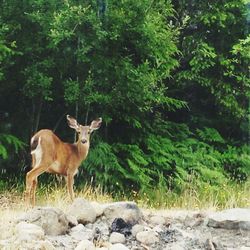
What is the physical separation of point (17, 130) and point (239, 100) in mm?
4951

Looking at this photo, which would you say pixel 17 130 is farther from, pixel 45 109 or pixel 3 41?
pixel 3 41

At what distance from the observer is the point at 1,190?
11.6 metres

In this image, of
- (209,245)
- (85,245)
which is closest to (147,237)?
(209,245)

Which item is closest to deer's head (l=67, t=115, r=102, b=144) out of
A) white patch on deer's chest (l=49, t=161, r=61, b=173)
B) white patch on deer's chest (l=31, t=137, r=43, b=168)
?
white patch on deer's chest (l=49, t=161, r=61, b=173)

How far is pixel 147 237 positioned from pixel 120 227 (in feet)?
1.30

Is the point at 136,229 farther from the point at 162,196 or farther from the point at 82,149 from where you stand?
the point at 162,196

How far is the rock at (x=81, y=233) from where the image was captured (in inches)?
300

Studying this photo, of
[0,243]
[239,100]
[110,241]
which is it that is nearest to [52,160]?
[110,241]

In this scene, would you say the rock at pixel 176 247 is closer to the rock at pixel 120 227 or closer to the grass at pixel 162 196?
the rock at pixel 120 227

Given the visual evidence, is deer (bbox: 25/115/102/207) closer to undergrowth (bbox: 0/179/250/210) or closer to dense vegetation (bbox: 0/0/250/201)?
undergrowth (bbox: 0/179/250/210)

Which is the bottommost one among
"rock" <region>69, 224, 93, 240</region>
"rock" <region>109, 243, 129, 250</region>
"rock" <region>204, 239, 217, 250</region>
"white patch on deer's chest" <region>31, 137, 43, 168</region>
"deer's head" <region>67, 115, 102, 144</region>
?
"rock" <region>204, 239, 217, 250</region>

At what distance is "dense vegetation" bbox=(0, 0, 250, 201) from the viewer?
1188cm

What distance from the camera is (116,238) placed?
7648 mm

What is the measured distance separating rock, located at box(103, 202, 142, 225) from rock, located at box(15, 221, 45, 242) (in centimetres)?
126
